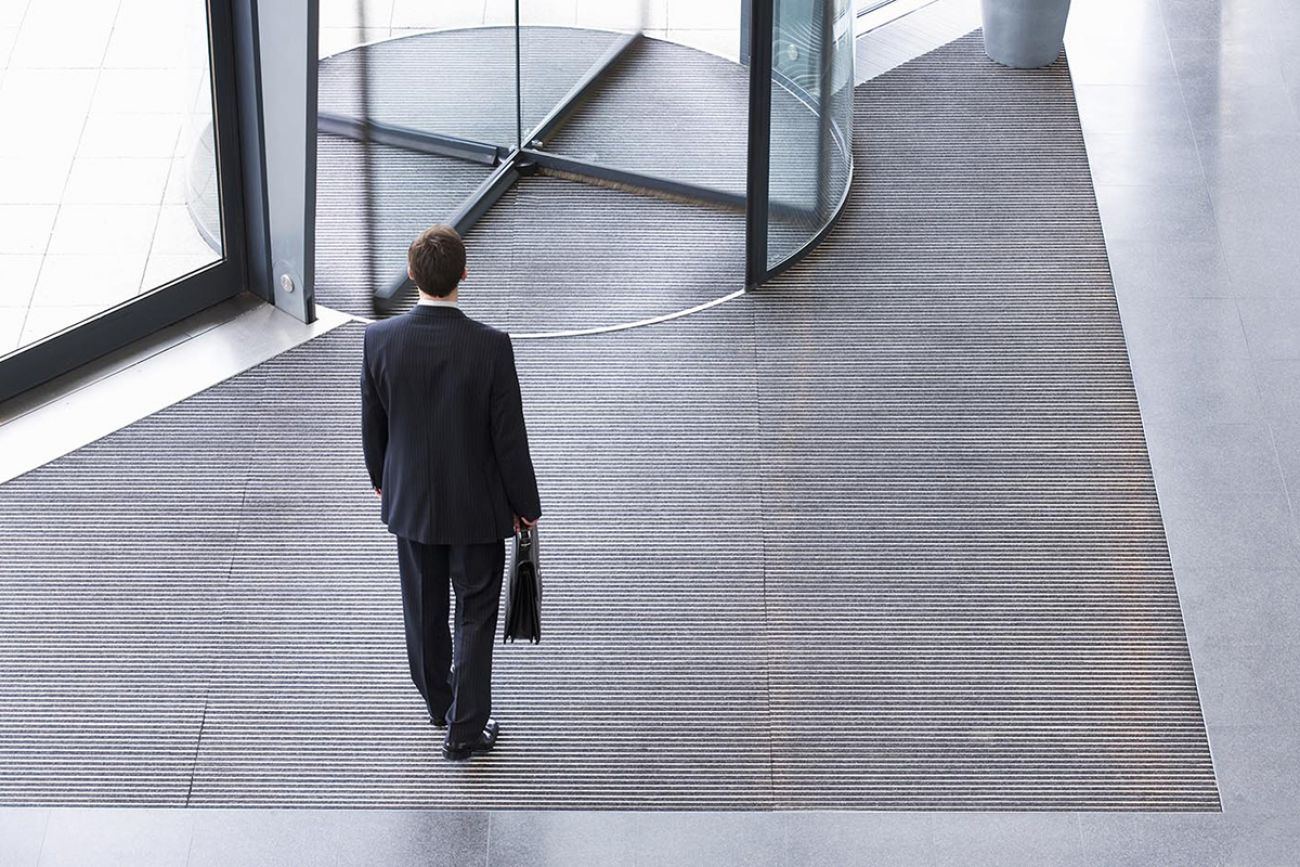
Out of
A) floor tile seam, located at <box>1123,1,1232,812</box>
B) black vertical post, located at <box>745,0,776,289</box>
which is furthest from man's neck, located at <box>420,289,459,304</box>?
floor tile seam, located at <box>1123,1,1232,812</box>

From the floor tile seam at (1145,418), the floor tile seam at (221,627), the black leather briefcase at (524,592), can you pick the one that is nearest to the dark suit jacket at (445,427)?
the black leather briefcase at (524,592)

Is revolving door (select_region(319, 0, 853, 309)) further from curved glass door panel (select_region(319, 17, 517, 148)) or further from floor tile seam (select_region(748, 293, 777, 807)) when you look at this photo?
floor tile seam (select_region(748, 293, 777, 807))

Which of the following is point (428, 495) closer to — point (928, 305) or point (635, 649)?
point (635, 649)

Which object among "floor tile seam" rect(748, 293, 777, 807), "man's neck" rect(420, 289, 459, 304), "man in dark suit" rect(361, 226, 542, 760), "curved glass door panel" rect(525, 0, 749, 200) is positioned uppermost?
"man's neck" rect(420, 289, 459, 304)

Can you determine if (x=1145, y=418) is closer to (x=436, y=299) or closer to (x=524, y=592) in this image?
(x=524, y=592)

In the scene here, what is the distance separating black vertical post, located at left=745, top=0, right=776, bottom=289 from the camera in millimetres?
5977

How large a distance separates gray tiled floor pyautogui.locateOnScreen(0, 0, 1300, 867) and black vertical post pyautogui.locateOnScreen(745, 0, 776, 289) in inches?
50.3

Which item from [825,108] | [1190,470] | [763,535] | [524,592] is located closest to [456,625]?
[524,592]

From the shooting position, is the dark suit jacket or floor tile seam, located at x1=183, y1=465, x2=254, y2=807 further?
floor tile seam, located at x1=183, y1=465, x2=254, y2=807

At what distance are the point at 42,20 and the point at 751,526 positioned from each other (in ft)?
8.71

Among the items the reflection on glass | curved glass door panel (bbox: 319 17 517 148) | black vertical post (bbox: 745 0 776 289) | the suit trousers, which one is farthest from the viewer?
curved glass door panel (bbox: 319 17 517 148)

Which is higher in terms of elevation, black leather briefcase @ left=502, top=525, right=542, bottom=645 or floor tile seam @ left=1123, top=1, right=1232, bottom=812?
black leather briefcase @ left=502, top=525, right=542, bottom=645

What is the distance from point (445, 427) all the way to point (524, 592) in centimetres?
55

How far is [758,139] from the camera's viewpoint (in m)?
6.21
